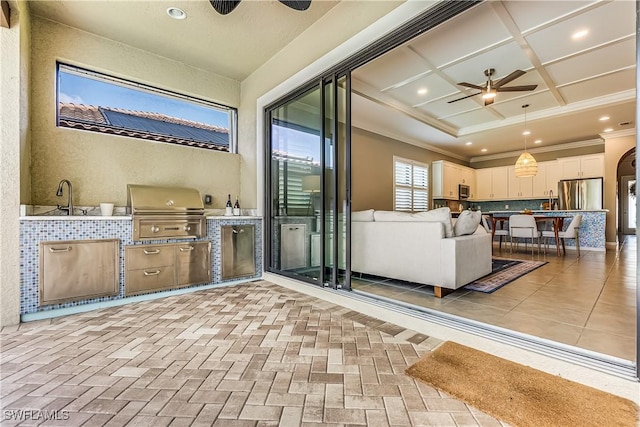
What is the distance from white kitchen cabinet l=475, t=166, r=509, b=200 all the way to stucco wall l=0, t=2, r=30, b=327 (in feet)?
36.4

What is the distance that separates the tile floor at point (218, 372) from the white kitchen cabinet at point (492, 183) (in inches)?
347

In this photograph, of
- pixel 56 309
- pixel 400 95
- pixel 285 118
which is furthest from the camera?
pixel 400 95

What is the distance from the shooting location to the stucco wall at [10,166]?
2525mm

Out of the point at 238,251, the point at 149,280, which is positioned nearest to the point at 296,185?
the point at 238,251

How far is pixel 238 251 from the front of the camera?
4.12m

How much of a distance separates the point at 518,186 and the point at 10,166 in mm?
11202

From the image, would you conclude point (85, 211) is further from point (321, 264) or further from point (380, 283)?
point (380, 283)

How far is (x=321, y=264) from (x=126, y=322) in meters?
2.03

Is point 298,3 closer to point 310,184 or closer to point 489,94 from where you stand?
point 310,184

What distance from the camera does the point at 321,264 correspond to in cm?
340

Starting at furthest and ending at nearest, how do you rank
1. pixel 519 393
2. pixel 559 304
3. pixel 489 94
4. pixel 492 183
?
pixel 492 183 → pixel 489 94 → pixel 559 304 → pixel 519 393

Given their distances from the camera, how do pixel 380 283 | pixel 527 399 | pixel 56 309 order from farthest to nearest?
pixel 380 283 → pixel 56 309 → pixel 527 399

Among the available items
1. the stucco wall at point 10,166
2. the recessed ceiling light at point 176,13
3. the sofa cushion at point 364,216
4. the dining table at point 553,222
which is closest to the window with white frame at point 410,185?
the dining table at point 553,222

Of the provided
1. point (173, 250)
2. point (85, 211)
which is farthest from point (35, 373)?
point (85, 211)
